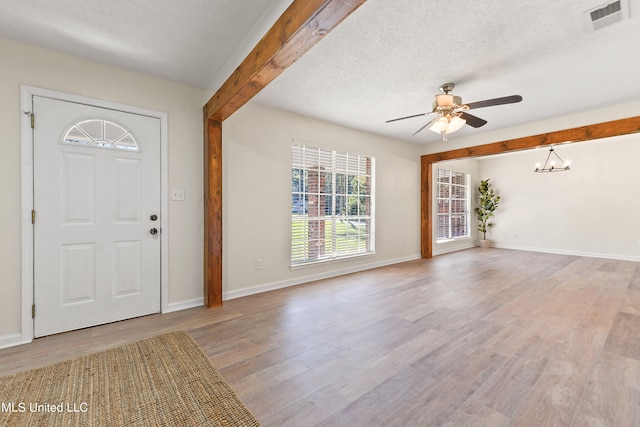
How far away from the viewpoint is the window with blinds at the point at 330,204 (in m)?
4.05

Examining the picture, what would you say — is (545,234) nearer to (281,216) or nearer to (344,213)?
(344,213)

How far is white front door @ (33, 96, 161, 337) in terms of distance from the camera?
2.39 m

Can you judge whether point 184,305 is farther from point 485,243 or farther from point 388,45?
point 485,243

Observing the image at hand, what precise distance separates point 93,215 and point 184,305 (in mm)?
1331

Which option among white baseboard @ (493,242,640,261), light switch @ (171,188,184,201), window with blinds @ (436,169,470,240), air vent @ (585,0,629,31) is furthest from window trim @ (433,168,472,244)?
light switch @ (171,188,184,201)

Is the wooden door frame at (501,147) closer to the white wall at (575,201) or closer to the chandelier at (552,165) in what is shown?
the white wall at (575,201)

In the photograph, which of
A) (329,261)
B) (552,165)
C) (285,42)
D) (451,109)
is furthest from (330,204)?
(552,165)

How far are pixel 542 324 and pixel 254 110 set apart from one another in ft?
13.4

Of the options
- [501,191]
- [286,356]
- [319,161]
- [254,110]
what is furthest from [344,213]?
[501,191]

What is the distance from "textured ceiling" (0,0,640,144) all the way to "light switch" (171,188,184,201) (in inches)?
48.6

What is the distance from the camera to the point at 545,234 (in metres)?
6.88

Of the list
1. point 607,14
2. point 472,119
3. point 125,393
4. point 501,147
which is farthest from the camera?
point 501,147

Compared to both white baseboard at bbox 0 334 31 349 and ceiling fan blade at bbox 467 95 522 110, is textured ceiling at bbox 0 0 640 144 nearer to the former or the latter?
ceiling fan blade at bbox 467 95 522 110

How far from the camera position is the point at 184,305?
10.1ft
